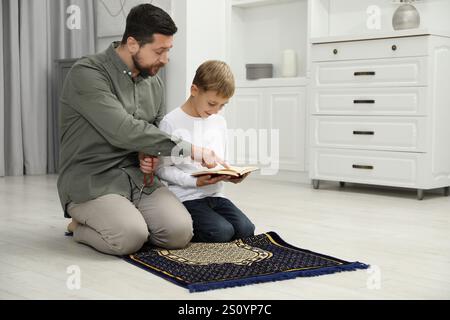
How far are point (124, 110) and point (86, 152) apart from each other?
0.73 ft

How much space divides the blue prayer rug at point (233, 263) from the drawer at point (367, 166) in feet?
5.29

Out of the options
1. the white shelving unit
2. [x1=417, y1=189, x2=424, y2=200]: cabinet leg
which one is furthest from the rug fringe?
the white shelving unit

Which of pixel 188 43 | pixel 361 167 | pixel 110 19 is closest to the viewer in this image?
pixel 361 167

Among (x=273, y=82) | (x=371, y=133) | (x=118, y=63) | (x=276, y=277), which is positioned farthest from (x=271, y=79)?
(x=276, y=277)

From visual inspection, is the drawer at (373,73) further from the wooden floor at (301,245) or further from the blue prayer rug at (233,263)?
the blue prayer rug at (233,263)

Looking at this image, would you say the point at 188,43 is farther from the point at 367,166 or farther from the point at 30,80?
the point at 367,166

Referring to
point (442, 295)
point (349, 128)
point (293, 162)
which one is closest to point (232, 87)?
point (442, 295)

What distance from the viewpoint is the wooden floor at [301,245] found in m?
1.86

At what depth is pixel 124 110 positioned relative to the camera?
230 cm

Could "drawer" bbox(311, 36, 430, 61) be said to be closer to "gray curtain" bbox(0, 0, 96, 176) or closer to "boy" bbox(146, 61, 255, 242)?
"boy" bbox(146, 61, 255, 242)

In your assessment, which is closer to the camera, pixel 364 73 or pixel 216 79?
pixel 216 79

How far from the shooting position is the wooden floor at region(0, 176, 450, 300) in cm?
186

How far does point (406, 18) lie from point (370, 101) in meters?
0.53

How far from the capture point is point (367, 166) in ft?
13.2
